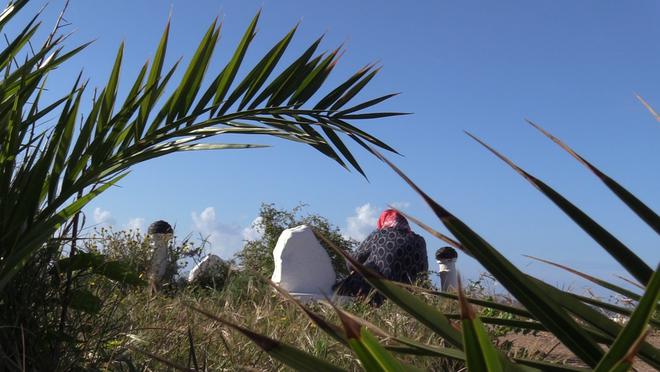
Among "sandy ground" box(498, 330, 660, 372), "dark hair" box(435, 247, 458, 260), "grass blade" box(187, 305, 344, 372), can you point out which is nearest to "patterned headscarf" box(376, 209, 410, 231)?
"dark hair" box(435, 247, 458, 260)

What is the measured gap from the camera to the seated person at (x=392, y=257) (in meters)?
6.45

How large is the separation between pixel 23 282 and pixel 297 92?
3.59ft

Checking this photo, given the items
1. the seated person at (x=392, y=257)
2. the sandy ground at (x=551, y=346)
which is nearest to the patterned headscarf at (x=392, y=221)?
the seated person at (x=392, y=257)

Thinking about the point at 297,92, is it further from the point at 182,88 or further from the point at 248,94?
the point at 182,88

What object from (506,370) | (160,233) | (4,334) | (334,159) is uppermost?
(160,233)

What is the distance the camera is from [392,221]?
22.9ft

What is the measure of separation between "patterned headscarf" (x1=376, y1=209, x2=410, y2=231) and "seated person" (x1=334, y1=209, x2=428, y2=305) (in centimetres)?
2

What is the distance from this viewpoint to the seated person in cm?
645

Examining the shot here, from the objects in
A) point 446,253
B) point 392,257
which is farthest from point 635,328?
point 446,253

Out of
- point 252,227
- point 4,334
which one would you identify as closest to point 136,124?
point 4,334

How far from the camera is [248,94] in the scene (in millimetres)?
2359

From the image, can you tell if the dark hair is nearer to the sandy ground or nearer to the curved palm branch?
the sandy ground

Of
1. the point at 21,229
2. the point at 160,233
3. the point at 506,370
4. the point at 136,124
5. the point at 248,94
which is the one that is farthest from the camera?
the point at 160,233

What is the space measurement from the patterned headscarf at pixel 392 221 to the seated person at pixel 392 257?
20 millimetres
